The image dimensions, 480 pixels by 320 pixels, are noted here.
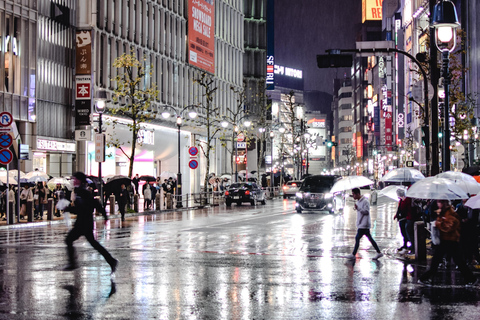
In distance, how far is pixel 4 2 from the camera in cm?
4469

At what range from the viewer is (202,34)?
7400cm

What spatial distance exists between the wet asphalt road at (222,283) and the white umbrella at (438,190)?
1.54 m

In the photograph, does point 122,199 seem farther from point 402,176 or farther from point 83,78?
point 83,78

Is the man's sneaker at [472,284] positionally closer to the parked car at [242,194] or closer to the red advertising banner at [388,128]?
the parked car at [242,194]

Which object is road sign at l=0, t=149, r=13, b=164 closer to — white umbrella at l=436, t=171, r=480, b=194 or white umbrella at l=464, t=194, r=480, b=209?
white umbrella at l=436, t=171, r=480, b=194

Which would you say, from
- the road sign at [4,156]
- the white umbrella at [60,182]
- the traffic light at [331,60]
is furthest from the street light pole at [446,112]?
the white umbrella at [60,182]

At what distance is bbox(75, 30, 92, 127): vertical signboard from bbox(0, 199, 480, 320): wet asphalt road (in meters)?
30.3

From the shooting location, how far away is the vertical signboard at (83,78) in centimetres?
5131

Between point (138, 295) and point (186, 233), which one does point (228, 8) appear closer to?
point (186, 233)

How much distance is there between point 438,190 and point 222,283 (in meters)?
5.28

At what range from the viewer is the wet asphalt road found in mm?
9766

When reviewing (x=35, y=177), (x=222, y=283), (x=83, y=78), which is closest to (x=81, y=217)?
(x=222, y=283)

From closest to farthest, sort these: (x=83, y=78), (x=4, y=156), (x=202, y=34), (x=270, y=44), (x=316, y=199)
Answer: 1. (x=4, y=156)
2. (x=316, y=199)
3. (x=83, y=78)
4. (x=202, y=34)
5. (x=270, y=44)

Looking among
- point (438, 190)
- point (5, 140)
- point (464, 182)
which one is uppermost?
point (5, 140)
